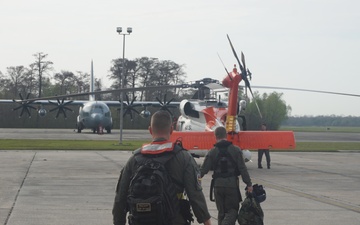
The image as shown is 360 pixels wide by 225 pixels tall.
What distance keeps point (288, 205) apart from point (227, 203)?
383cm

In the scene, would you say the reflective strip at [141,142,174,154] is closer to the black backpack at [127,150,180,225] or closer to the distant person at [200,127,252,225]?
the black backpack at [127,150,180,225]

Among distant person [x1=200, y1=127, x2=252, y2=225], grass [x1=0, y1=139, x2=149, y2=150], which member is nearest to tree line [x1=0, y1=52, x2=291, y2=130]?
grass [x1=0, y1=139, x2=149, y2=150]

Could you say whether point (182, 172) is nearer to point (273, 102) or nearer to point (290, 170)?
point (290, 170)

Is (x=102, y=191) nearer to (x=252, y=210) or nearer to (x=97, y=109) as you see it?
(x=252, y=210)

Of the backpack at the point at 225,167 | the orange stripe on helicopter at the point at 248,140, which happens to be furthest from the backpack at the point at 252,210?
the orange stripe on helicopter at the point at 248,140

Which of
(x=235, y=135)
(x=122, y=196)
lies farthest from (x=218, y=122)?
(x=122, y=196)

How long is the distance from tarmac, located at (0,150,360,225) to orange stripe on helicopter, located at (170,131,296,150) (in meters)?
1.00

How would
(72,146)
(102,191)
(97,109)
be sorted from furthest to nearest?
(97,109) → (72,146) → (102,191)

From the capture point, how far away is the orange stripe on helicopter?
60.6 feet

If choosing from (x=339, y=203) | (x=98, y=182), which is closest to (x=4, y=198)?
(x=98, y=182)

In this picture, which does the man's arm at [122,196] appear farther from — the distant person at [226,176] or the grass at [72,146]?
the grass at [72,146]

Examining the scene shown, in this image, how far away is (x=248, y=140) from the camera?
62.7ft

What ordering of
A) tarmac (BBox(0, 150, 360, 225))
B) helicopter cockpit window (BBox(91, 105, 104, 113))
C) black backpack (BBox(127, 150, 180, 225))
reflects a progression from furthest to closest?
helicopter cockpit window (BBox(91, 105, 104, 113)) → tarmac (BBox(0, 150, 360, 225)) → black backpack (BBox(127, 150, 180, 225))

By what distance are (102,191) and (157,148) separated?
9649mm
